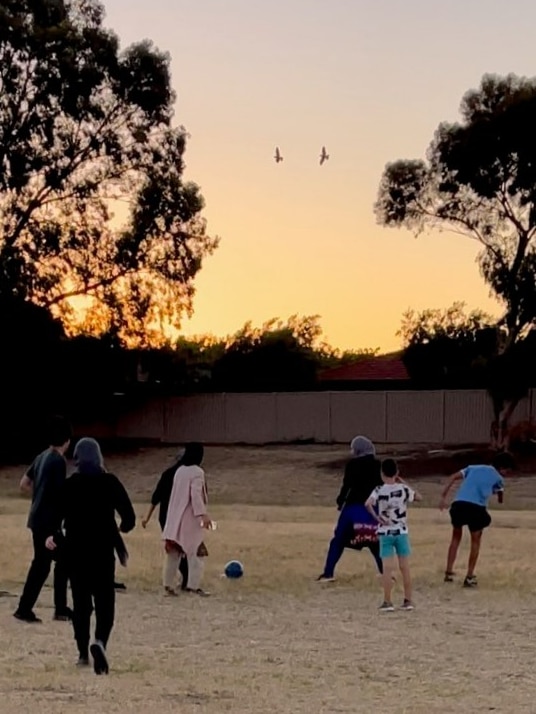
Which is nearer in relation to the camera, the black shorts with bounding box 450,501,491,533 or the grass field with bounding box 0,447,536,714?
the grass field with bounding box 0,447,536,714

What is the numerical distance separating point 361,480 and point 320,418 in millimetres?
38758

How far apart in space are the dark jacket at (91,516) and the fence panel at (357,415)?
43271 mm

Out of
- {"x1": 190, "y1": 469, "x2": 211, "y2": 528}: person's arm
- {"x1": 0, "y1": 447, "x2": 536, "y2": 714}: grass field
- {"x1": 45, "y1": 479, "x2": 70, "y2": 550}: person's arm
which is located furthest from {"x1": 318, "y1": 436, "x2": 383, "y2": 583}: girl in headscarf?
{"x1": 45, "y1": 479, "x2": 70, "y2": 550}: person's arm

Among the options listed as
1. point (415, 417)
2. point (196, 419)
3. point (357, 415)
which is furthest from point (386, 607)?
point (196, 419)

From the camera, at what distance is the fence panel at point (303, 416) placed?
55094mm

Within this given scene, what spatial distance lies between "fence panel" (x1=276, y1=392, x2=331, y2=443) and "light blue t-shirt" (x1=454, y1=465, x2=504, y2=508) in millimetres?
37717

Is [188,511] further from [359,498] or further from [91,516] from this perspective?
[91,516]

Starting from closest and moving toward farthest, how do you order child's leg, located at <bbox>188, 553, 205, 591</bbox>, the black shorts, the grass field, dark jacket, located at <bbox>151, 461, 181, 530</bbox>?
the grass field
child's leg, located at <bbox>188, 553, 205, 591</bbox>
dark jacket, located at <bbox>151, 461, 181, 530</bbox>
the black shorts

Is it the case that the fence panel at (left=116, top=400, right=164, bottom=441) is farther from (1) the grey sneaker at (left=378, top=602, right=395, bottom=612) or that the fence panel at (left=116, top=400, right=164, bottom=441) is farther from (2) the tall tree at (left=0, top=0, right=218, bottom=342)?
(1) the grey sneaker at (left=378, top=602, right=395, bottom=612)

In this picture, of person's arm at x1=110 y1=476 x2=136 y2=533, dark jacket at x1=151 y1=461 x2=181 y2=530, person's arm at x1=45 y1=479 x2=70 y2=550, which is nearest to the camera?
person's arm at x1=110 y1=476 x2=136 y2=533

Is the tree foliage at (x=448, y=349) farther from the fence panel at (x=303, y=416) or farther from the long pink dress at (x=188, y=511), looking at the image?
the long pink dress at (x=188, y=511)

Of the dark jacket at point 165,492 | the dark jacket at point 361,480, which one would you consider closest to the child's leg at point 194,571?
the dark jacket at point 165,492

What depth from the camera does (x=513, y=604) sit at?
15.2 meters

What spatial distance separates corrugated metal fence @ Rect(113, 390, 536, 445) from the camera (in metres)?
53.2
